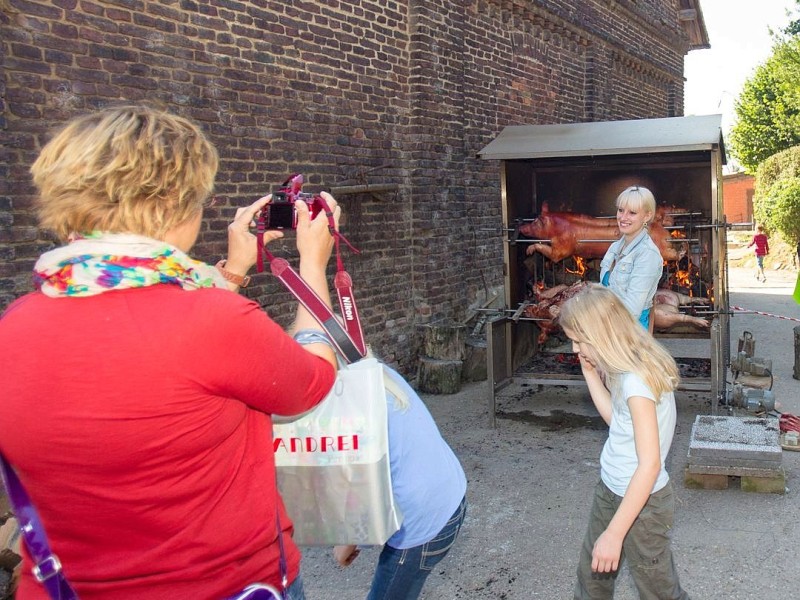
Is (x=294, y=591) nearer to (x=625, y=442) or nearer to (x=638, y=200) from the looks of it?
(x=625, y=442)

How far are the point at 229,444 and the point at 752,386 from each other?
6917 mm

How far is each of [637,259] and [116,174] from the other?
4186 mm

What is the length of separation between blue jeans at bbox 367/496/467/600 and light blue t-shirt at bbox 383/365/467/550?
0.03 m

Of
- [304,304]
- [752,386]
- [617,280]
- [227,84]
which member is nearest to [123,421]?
[304,304]

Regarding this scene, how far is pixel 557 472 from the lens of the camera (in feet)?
18.3

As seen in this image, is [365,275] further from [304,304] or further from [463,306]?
[304,304]

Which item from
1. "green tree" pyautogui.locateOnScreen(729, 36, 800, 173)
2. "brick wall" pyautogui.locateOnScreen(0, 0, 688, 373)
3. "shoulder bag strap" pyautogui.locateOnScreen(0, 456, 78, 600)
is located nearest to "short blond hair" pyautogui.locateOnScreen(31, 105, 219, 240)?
"shoulder bag strap" pyautogui.locateOnScreen(0, 456, 78, 600)

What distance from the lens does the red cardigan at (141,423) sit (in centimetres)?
141

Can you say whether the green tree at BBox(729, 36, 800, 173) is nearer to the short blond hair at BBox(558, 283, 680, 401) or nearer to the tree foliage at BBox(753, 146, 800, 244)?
the tree foliage at BBox(753, 146, 800, 244)

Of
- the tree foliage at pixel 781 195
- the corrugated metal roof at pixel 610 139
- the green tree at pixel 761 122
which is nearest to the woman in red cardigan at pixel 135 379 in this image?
the corrugated metal roof at pixel 610 139

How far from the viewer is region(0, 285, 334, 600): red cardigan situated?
1.41m

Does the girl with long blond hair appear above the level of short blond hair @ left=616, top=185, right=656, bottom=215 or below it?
below

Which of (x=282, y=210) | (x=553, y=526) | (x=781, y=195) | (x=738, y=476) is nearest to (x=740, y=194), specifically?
(x=781, y=195)

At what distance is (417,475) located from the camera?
2133 millimetres
